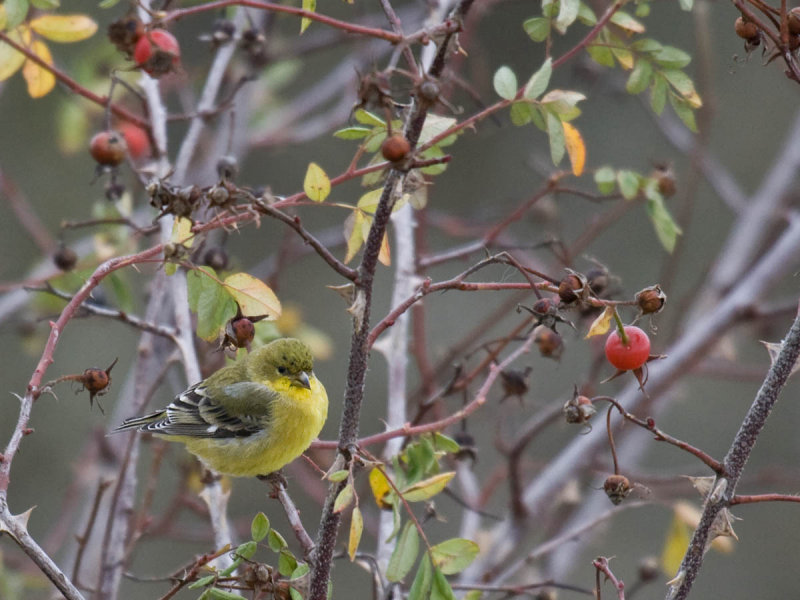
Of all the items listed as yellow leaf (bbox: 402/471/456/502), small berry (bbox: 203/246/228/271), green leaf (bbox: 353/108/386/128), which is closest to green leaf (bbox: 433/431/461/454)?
yellow leaf (bbox: 402/471/456/502)

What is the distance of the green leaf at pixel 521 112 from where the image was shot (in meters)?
2.10

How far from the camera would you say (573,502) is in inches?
141

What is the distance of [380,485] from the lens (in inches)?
82.6

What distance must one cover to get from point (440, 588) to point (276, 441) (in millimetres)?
1542

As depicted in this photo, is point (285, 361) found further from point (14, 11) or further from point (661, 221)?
point (14, 11)

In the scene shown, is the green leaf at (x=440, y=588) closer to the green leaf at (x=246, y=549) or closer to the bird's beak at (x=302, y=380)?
the green leaf at (x=246, y=549)

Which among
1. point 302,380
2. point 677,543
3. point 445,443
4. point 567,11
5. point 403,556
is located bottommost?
point 677,543

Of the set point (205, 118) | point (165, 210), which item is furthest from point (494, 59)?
point (165, 210)

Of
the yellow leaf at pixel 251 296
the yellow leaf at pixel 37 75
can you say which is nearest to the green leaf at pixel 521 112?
the yellow leaf at pixel 251 296

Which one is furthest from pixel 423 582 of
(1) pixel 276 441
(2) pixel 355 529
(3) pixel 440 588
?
(1) pixel 276 441

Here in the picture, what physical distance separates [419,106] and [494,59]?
24.3 ft

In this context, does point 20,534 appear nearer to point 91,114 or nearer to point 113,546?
point 113,546

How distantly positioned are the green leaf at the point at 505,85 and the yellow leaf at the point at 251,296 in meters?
0.67

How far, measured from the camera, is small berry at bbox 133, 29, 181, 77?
7.79 feet
